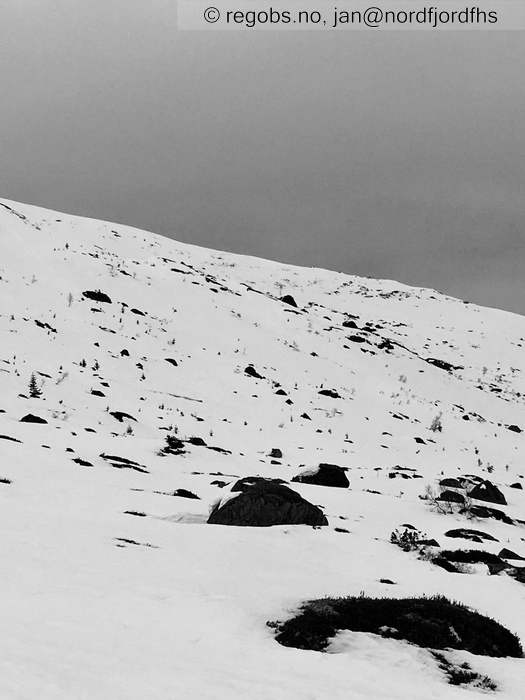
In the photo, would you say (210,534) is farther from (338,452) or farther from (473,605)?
(338,452)

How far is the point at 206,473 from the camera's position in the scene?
52.0 ft

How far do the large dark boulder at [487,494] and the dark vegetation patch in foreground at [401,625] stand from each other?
955 cm

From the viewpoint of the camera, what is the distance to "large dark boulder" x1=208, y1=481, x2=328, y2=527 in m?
11.3

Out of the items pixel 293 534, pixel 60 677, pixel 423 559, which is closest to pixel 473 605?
pixel 423 559

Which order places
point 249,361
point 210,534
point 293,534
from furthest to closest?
point 249,361
point 293,534
point 210,534

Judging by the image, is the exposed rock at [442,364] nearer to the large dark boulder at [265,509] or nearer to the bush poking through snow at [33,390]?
the bush poking through snow at [33,390]

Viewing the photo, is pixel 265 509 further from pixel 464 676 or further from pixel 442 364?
pixel 442 364

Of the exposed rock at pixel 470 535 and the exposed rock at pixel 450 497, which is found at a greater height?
the exposed rock at pixel 450 497

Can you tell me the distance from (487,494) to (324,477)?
4.50 meters

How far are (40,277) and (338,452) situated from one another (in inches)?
730

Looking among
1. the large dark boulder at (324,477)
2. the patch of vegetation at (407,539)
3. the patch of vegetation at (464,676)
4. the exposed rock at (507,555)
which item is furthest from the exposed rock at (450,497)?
the patch of vegetation at (464,676)

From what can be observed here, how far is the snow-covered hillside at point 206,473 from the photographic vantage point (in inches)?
212

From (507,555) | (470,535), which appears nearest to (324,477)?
(470,535)

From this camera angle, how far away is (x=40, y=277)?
101 ft
